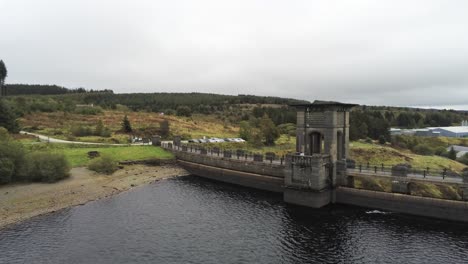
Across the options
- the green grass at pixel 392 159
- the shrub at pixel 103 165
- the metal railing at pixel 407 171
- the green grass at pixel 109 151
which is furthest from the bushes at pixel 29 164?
the green grass at pixel 392 159

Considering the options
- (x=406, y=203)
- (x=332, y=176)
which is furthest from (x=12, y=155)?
(x=406, y=203)

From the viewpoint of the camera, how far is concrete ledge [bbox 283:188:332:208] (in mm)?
34844

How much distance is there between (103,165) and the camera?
5003 cm

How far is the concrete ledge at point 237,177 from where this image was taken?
4247 cm

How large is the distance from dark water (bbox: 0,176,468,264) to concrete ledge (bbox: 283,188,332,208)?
1150 mm

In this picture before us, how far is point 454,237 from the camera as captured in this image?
2664 centimetres

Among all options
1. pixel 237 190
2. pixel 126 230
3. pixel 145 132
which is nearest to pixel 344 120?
pixel 237 190

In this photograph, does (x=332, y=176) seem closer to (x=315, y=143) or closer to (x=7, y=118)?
(x=315, y=143)

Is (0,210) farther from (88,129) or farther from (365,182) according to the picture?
(88,129)

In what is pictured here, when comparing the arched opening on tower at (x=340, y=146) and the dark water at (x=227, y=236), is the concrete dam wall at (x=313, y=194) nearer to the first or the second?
the dark water at (x=227, y=236)

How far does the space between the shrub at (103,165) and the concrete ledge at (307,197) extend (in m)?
28.1

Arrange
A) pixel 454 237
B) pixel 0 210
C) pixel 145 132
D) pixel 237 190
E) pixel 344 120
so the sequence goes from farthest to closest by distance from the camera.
A: pixel 145 132
pixel 237 190
pixel 344 120
pixel 0 210
pixel 454 237

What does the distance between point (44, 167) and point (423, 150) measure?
303 ft

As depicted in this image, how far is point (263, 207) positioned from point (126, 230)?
1440cm
